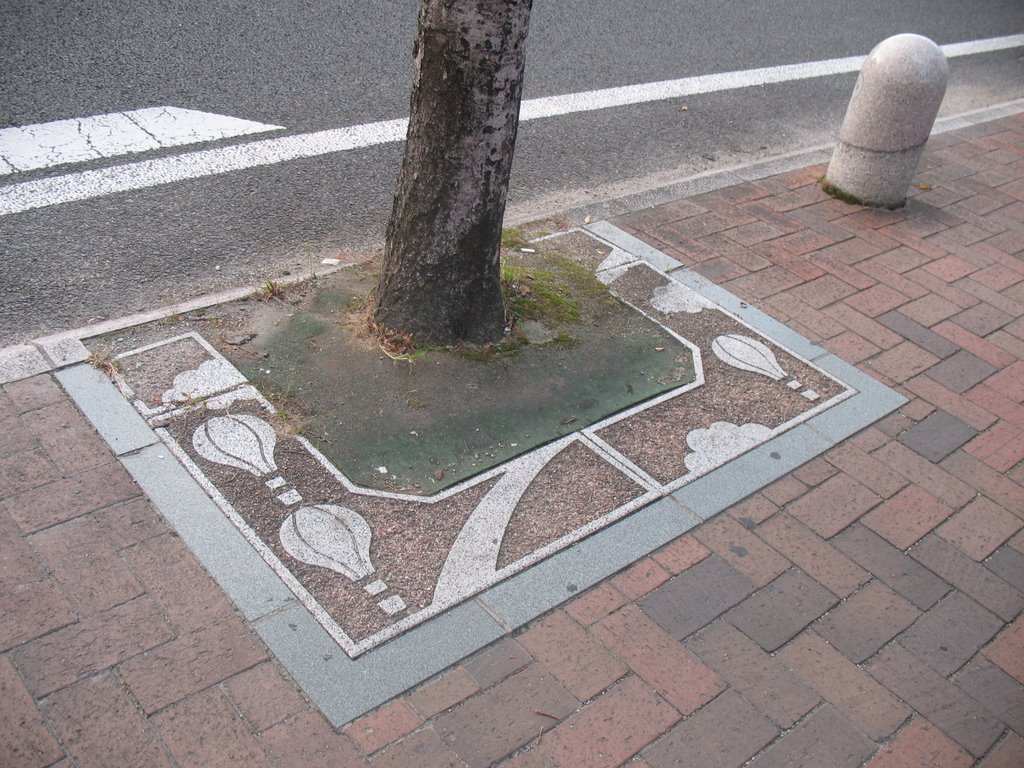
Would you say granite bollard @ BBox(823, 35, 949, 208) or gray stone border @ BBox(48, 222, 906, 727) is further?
granite bollard @ BBox(823, 35, 949, 208)

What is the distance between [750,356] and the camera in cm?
450

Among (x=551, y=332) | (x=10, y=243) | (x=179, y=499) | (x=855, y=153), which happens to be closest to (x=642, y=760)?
(x=179, y=499)

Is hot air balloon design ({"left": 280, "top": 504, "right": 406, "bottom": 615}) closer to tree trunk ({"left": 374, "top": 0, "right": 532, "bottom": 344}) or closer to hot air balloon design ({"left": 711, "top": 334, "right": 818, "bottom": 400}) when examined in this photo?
tree trunk ({"left": 374, "top": 0, "right": 532, "bottom": 344})

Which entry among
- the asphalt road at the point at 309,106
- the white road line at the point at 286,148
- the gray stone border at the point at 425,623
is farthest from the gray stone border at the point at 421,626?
the white road line at the point at 286,148

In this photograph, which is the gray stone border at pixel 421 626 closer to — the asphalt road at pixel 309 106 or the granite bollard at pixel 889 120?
the asphalt road at pixel 309 106

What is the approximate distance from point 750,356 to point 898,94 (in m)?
2.61

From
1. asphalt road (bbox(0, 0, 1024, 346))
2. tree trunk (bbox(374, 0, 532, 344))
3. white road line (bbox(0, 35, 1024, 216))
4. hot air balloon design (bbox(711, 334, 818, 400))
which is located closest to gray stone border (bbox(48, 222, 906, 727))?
hot air balloon design (bbox(711, 334, 818, 400))

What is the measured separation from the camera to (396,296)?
13.6 feet

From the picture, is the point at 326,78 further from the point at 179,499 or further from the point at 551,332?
the point at 179,499

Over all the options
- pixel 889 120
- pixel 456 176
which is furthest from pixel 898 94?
pixel 456 176

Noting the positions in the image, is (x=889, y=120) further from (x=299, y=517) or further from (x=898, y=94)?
(x=299, y=517)

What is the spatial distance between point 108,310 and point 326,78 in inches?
137

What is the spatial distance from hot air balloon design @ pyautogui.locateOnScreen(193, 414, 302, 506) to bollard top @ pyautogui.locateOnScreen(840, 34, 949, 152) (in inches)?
181

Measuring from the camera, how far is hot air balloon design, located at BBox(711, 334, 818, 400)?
14.4 ft
